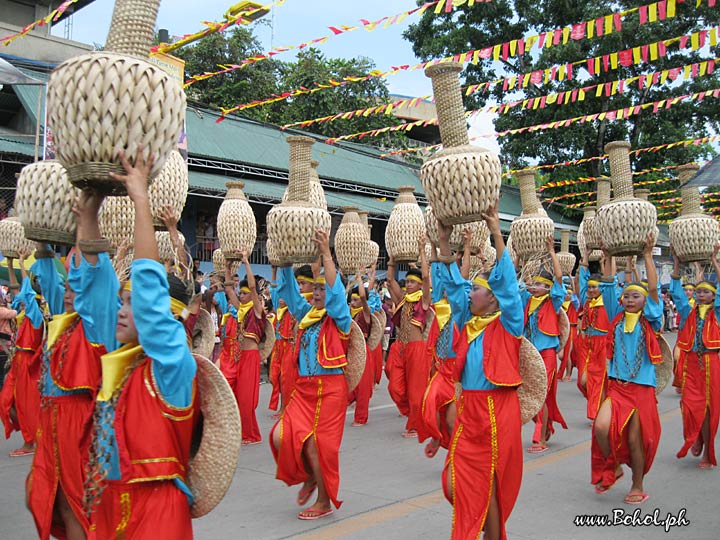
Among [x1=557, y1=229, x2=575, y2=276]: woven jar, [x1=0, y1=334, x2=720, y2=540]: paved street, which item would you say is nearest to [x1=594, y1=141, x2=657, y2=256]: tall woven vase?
[x1=0, y1=334, x2=720, y2=540]: paved street

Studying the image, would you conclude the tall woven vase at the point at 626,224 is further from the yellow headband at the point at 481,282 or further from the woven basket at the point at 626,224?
the yellow headband at the point at 481,282

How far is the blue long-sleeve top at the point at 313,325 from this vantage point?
599cm

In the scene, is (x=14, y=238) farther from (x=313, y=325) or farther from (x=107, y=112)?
(x=107, y=112)

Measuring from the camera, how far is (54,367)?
13.3ft

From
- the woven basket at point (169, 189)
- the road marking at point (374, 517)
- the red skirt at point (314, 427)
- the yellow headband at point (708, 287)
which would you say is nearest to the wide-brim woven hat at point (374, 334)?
the road marking at point (374, 517)

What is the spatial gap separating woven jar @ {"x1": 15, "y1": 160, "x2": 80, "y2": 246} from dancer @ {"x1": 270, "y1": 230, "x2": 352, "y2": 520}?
210 centimetres

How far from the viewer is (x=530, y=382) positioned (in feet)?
15.9

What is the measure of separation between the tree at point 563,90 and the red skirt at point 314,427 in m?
18.8

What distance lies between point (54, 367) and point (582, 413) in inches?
325

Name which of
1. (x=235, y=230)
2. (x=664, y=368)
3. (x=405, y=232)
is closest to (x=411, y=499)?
(x=664, y=368)

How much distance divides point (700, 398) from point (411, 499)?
3368 mm

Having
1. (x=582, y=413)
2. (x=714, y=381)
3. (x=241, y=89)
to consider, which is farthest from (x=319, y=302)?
(x=241, y=89)

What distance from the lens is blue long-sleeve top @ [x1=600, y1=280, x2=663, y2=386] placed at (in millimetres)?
6148

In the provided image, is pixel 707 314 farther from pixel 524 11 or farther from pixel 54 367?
pixel 524 11
